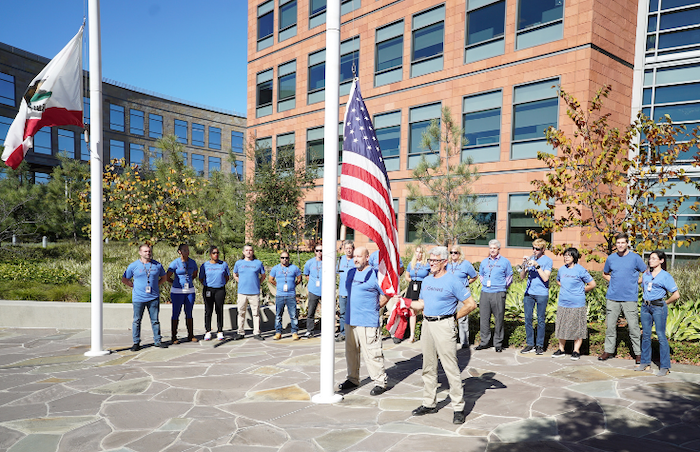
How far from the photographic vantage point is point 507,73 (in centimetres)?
1911

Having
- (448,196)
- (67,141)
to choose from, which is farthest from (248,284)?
(67,141)

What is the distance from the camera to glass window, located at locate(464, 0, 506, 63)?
19406 mm

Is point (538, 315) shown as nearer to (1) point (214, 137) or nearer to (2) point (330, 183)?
(2) point (330, 183)

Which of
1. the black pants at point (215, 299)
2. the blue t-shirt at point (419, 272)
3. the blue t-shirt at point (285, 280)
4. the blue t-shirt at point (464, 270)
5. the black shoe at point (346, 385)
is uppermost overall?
the blue t-shirt at point (464, 270)

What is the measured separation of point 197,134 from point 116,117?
1012 cm

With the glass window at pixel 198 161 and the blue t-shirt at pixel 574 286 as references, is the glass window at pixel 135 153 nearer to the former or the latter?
the glass window at pixel 198 161

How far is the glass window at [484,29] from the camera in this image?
19.4 m

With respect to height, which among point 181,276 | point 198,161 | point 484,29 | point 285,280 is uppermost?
point 484,29

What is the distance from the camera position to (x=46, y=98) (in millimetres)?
8148

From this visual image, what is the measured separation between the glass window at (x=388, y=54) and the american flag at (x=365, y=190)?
17.9 metres

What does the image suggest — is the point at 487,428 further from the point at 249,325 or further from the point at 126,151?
the point at 126,151

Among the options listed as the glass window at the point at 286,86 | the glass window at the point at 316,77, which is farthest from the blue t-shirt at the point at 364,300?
the glass window at the point at 286,86

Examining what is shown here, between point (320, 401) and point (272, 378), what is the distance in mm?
1489

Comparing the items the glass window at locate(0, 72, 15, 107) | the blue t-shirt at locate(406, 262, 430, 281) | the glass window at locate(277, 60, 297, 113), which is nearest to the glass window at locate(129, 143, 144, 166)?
the glass window at locate(0, 72, 15, 107)
